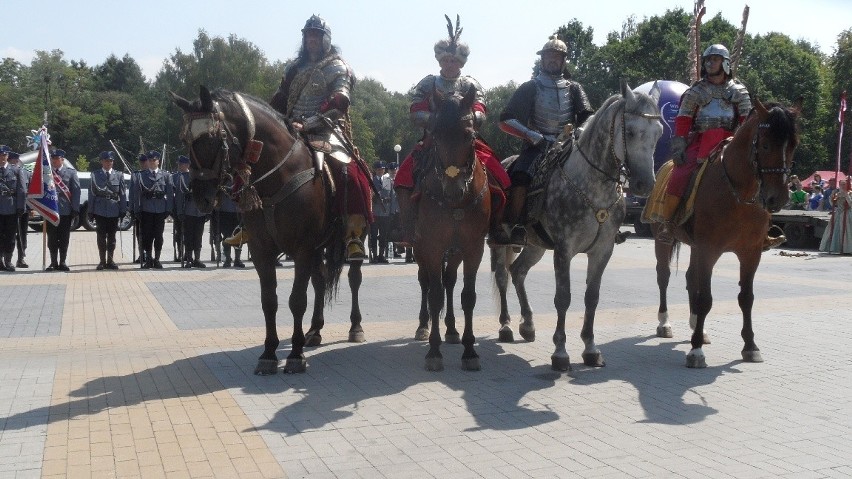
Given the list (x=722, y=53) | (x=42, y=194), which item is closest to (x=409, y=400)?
(x=722, y=53)

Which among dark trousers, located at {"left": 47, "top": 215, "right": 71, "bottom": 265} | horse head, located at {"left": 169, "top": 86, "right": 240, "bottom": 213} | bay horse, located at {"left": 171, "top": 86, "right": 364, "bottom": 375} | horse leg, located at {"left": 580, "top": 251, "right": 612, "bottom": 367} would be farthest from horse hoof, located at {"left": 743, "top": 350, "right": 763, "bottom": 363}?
dark trousers, located at {"left": 47, "top": 215, "right": 71, "bottom": 265}

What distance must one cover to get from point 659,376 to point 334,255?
3.40 m

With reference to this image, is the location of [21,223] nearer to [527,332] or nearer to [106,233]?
[106,233]

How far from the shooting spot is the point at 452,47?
8500mm

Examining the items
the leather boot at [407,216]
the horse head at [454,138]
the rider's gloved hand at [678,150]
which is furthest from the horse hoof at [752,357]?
the leather boot at [407,216]

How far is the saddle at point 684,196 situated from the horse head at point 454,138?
2391mm

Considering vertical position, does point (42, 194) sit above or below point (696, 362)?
above

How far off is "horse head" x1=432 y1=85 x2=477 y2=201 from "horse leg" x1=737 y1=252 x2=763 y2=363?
303cm

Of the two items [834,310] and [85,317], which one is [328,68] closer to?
[85,317]

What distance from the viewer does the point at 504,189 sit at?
867 cm

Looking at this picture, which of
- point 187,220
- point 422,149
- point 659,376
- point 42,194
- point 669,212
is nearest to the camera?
point 659,376

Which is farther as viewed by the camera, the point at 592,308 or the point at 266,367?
the point at 592,308

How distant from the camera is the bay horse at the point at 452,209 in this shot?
7.54m

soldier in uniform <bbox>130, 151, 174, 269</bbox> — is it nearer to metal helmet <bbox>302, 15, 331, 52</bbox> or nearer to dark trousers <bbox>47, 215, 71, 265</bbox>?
dark trousers <bbox>47, 215, 71, 265</bbox>
